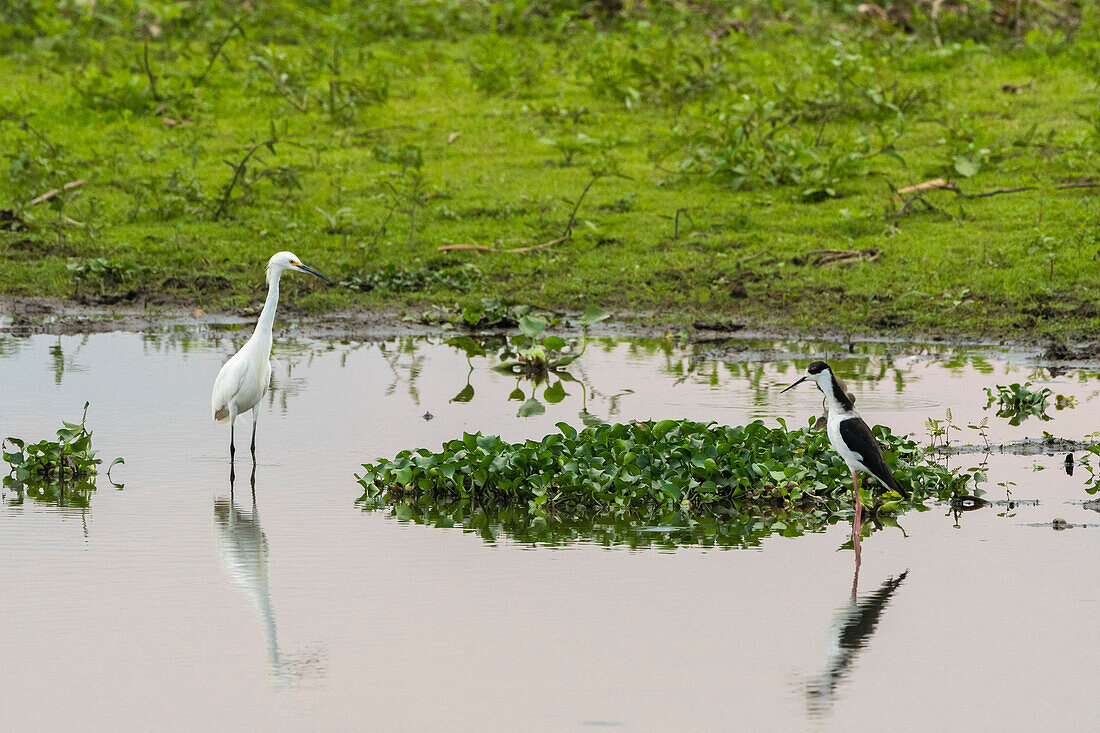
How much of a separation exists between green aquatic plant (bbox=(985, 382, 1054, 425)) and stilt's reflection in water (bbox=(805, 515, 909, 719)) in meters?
3.21

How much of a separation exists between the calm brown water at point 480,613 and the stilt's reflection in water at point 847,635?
1 centimetres

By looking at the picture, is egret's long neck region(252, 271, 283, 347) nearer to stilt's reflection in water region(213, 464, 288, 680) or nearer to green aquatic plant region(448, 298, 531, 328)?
stilt's reflection in water region(213, 464, 288, 680)

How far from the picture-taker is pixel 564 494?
25.8 feet

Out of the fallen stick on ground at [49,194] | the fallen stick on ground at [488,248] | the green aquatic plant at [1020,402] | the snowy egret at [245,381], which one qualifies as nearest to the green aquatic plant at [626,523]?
the snowy egret at [245,381]

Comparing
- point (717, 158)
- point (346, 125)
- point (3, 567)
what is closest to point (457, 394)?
point (3, 567)

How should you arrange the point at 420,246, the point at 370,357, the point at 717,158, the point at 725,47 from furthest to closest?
the point at 725,47 → the point at 717,158 → the point at 420,246 → the point at 370,357

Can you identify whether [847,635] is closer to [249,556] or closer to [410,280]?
[249,556]

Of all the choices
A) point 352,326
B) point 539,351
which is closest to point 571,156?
point 352,326

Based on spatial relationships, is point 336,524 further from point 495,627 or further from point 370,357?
point 370,357

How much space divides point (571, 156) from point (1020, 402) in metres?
8.84

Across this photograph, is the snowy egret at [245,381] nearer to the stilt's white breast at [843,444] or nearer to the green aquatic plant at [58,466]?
the green aquatic plant at [58,466]

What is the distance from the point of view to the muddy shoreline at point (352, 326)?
12672mm

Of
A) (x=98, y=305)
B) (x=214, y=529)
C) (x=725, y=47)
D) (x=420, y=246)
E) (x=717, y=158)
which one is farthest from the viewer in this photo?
(x=725, y=47)

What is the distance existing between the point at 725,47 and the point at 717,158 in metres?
5.14
